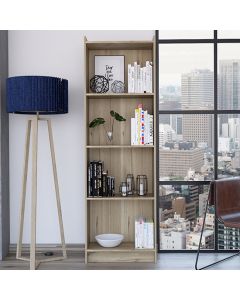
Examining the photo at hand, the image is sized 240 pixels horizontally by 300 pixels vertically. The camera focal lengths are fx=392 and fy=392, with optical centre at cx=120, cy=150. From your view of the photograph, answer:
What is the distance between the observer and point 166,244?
153 inches

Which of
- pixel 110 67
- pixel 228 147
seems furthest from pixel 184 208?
pixel 110 67

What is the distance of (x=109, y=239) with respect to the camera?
11.8 ft

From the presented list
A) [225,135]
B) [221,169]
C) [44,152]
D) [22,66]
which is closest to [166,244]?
[221,169]

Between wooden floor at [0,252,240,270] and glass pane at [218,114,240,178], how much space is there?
82 cm

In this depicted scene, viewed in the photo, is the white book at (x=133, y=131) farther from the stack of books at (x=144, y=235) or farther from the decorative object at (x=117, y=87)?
the stack of books at (x=144, y=235)

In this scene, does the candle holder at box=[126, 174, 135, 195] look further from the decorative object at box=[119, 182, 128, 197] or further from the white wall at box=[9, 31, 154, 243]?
the white wall at box=[9, 31, 154, 243]

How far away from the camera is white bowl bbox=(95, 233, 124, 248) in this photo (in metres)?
3.47

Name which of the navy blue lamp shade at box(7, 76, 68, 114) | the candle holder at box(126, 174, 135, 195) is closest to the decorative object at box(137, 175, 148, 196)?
the candle holder at box(126, 174, 135, 195)

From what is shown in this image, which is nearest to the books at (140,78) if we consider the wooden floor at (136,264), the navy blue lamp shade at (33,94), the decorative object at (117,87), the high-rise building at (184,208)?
the decorative object at (117,87)

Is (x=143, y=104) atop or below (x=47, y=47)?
below

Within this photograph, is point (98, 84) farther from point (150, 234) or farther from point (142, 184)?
point (150, 234)

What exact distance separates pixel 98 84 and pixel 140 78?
40 centimetres
